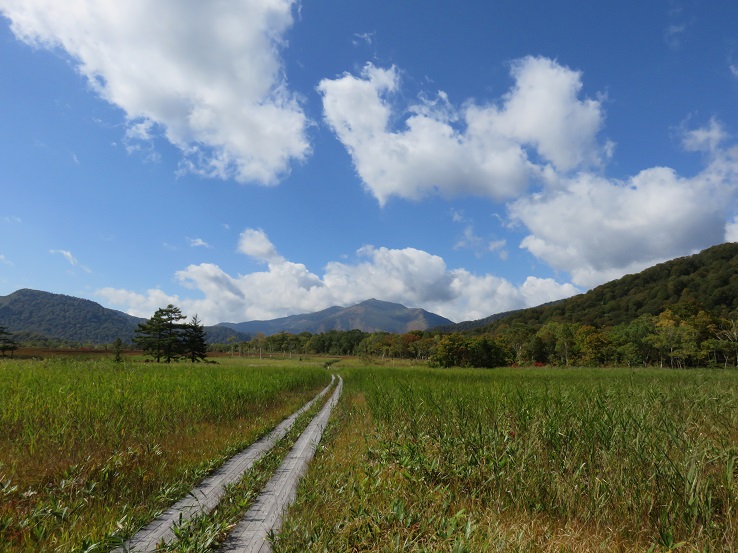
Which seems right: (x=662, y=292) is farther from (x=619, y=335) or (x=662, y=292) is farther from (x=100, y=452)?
(x=100, y=452)

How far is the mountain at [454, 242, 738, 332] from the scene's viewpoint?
12438 centimetres

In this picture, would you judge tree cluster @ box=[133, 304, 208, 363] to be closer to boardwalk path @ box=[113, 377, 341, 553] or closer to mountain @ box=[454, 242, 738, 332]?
boardwalk path @ box=[113, 377, 341, 553]

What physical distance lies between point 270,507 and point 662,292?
185744 mm

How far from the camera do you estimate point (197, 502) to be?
445 centimetres

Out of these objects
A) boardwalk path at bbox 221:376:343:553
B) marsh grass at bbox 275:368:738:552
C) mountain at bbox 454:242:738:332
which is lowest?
boardwalk path at bbox 221:376:343:553

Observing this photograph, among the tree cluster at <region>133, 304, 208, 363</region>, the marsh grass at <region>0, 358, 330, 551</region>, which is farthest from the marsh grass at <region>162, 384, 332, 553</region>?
the tree cluster at <region>133, 304, 208, 363</region>

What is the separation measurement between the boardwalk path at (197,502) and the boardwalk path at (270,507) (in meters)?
0.54

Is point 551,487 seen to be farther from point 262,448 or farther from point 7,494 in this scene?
point 7,494

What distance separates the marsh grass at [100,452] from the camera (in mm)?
3688

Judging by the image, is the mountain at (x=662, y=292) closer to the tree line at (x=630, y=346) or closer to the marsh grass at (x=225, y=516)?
the tree line at (x=630, y=346)

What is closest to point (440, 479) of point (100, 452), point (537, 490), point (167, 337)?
point (537, 490)

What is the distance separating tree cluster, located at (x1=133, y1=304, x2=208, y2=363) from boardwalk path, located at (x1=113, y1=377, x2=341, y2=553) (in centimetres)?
7062

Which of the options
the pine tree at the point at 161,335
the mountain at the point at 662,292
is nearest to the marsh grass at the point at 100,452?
the pine tree at the point at 161,335

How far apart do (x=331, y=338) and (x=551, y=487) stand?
568ft
